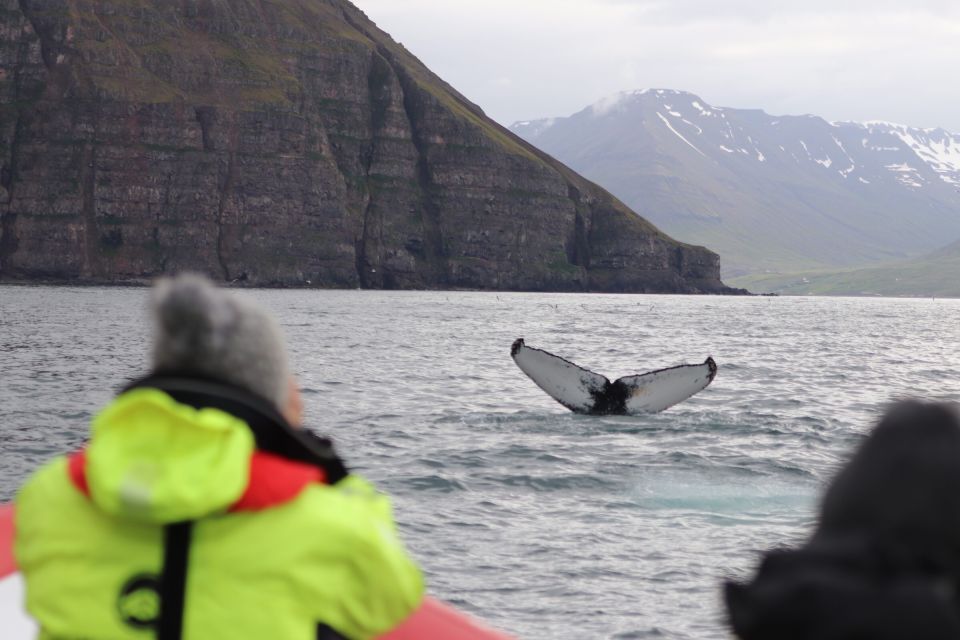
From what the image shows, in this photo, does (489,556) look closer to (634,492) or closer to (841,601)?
(634,492)

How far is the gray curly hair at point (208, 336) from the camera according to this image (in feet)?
10.7

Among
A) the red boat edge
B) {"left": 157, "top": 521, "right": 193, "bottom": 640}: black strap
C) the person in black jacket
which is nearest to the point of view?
the person in black jacket

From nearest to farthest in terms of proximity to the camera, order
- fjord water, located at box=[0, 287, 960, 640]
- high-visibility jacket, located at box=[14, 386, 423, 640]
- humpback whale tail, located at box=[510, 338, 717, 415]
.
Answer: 1. high-visibility jacket, located at box=[14, 386, 423, 640]
2. fjord water, located at box=[0, 287, 960, 640]
3. humpback whale tail, located at box=[510, 338, 717, 415]

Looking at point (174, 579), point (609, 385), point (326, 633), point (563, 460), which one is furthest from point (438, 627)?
point (609, 385)

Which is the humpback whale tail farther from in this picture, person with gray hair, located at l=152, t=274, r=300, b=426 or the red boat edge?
person with gray hair, located at l=152, t=274, r=300, b=426

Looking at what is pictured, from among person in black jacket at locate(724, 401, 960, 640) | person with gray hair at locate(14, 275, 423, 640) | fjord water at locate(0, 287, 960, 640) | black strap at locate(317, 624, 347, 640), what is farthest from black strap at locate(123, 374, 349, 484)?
person in black jacket at locate(724, 401, 960, 640)

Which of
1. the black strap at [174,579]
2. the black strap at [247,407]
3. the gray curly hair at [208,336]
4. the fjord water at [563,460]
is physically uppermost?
the gray curly hair at [208,336]

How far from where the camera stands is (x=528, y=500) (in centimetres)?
1728

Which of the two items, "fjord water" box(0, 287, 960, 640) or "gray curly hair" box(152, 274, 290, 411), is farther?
"fjord water" box(0, 287, 960, 640)

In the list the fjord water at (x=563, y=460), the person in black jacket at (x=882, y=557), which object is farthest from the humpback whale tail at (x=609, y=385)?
the person in black jacket at (x=882, y=557)

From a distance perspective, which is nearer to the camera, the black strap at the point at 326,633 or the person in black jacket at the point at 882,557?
the person in black jacket at the point at 882,557

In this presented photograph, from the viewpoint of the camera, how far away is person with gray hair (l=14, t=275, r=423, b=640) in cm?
303

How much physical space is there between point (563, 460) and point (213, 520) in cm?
1756

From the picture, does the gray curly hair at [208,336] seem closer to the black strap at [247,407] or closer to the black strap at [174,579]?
the black strap at [247,407]
